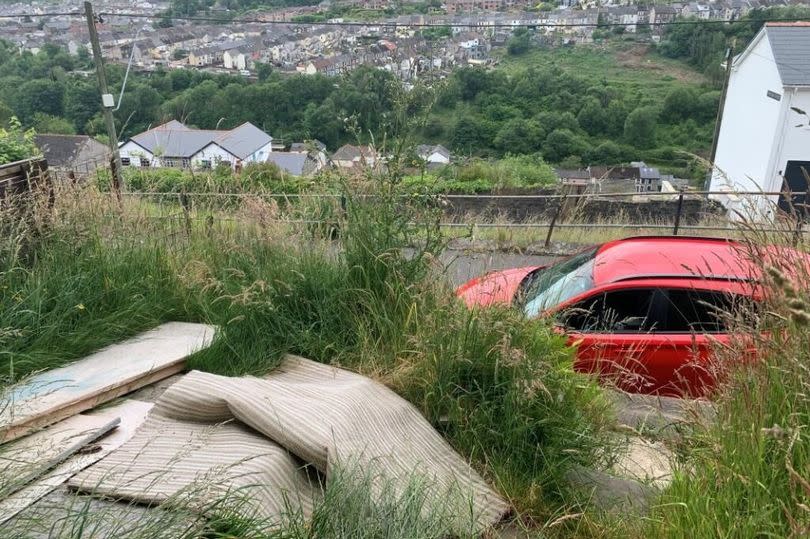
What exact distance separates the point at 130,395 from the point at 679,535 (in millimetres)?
2864

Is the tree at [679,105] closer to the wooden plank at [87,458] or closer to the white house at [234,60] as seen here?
A: the white house at [234,60]

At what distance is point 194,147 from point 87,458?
16832 millimetres

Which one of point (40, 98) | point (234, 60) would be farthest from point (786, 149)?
point (234, 60)

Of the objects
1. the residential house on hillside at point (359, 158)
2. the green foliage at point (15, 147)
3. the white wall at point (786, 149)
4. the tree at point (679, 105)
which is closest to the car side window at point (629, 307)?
the residential house on hillside at point (359, 158)

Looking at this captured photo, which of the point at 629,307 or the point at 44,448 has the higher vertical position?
the point at 44,448

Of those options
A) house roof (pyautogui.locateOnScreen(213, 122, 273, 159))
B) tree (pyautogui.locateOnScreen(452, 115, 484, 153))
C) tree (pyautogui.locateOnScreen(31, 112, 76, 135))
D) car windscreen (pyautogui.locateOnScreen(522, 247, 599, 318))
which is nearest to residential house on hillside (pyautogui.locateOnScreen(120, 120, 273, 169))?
house roof (pyautogui.locateOnScreen(213, 122, 273, 159))

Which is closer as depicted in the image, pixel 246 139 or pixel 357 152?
pixel 357 152

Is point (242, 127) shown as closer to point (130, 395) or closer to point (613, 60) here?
point (130, 395)

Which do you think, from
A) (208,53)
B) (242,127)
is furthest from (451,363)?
(208,53)

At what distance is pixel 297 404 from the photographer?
9.62ft

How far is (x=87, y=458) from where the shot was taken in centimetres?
277

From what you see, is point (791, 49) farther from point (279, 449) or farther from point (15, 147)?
point (279, 449)

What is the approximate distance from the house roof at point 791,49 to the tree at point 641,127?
12.7 metres

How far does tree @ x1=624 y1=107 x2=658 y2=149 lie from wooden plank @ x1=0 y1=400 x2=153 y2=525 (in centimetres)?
3741
